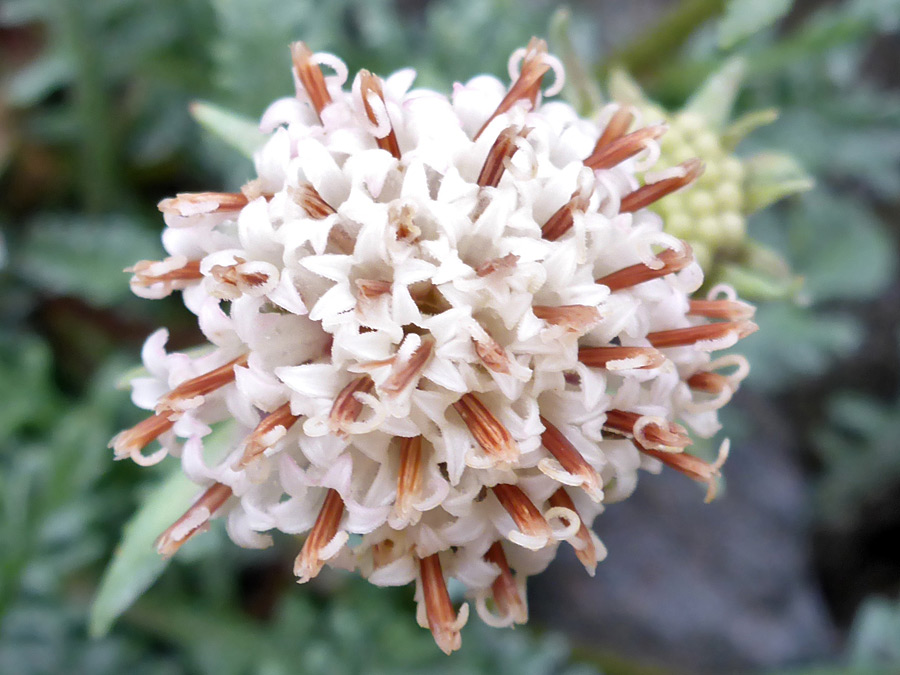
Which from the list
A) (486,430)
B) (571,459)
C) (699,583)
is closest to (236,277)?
(486,430)

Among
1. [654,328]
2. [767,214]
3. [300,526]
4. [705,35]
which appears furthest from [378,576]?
[705,35]

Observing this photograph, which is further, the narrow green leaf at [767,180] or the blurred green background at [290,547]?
the blurred green background at [290,547]

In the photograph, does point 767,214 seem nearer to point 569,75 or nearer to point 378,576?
point 569,75

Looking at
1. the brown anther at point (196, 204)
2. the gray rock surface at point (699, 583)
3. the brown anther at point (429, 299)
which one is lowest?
the gray rock surface at point (699, 583)

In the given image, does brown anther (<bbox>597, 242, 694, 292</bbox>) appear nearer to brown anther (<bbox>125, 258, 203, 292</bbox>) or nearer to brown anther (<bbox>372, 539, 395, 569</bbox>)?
brown anther (<bbox>372, 539, 395, 569</bbox>)

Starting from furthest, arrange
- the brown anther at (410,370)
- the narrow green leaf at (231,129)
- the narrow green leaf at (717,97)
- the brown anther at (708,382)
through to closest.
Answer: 1. the narrow green leaf at (717,97)
2. the narrow green leaf at (231,129)
3. the brown anther at (708,382)
4. the brown anther at (410,370)

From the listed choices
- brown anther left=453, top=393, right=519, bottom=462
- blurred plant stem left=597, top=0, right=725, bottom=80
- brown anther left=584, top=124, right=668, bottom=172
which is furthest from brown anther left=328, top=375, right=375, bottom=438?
blurred plant stem left=597, top=0, right=725, bottom=80

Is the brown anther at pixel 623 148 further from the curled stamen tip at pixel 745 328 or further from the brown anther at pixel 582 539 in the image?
the brown anther at pixel 582 539

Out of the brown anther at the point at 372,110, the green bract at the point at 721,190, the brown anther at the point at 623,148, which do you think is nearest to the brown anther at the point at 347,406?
the brown anther at the point at 372,110
